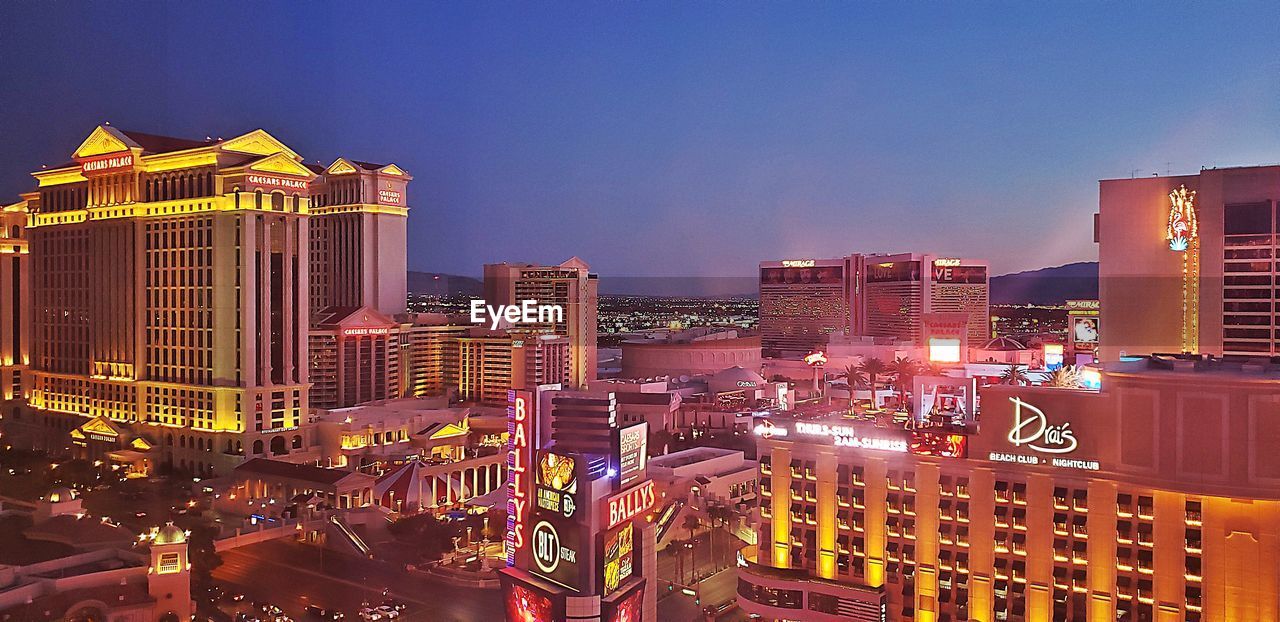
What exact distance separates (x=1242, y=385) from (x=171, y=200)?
36.4m

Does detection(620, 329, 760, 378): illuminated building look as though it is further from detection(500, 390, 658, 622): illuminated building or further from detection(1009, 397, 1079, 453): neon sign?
detection(500, 390, 658, 622): illuminated building

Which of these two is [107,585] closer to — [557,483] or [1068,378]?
[557,483]

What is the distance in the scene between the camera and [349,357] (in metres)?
45.0

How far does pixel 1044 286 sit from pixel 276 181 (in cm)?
10260

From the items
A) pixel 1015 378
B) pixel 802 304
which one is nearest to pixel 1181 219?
pixel 1015 378

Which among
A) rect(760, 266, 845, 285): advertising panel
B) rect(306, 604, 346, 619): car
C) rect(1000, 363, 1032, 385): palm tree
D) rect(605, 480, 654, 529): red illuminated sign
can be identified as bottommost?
rect(306, 604, 346, 619): car

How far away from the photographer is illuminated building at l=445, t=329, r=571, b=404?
47938mm

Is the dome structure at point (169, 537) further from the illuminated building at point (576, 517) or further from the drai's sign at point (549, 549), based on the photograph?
the drai's sign at point (549, 549)

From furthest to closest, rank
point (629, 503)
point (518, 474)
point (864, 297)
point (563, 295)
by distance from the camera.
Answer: point (864, 297)
point (563, 295)
point (518, 474)
point (629, 503)

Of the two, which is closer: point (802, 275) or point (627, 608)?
point (627, 608)

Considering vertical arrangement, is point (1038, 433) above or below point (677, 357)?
above

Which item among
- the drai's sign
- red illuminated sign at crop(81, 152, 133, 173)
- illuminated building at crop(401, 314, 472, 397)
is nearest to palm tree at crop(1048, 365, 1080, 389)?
the drai's sign

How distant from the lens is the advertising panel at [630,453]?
53.5 feet
